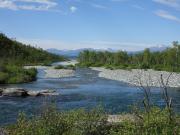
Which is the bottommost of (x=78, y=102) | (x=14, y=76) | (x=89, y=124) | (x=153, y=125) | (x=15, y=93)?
(x=78, y=102)

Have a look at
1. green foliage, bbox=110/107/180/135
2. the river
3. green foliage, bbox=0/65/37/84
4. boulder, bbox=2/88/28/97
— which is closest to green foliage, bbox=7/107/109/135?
green foliage, bbox=110/107/180/135

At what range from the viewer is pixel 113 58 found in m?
200

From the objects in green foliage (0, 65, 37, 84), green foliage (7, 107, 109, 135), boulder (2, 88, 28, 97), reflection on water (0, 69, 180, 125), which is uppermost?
green foliage (7, 107, 109, 135)

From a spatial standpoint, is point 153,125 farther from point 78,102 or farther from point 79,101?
point 79,101

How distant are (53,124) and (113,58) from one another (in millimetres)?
181093

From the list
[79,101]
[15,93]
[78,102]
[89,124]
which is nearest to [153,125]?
[89,124]

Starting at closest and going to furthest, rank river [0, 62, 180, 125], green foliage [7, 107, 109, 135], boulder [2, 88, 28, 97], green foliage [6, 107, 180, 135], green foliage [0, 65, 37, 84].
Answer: green foliage [6, 107, 180, 135] < green foliage [7, 107, 109, 135] < river [0, 62, 180, 125] < boulder [2, 88, 28, 97] < green foliage [0, 65, 37, 84]

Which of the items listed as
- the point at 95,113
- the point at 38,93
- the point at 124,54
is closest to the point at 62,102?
the point at 38,93

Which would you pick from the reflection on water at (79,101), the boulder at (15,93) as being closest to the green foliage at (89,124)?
the reflection on water at (79,101)

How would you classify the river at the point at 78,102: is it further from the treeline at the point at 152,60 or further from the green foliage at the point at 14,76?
the treeline at the point at 152,60

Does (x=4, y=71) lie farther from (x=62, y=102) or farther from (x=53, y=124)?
(x=53, y=124)

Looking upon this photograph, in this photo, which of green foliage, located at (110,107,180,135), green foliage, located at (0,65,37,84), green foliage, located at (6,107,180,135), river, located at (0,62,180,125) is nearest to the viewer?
green foliage, located at (110,107,180,135)

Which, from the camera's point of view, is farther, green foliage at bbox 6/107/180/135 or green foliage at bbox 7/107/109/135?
green foliage at bbox 7/107/109/135

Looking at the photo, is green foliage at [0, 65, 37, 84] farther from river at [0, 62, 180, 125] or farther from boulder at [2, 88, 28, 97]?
boulder at [2, 88, 28, 97]
